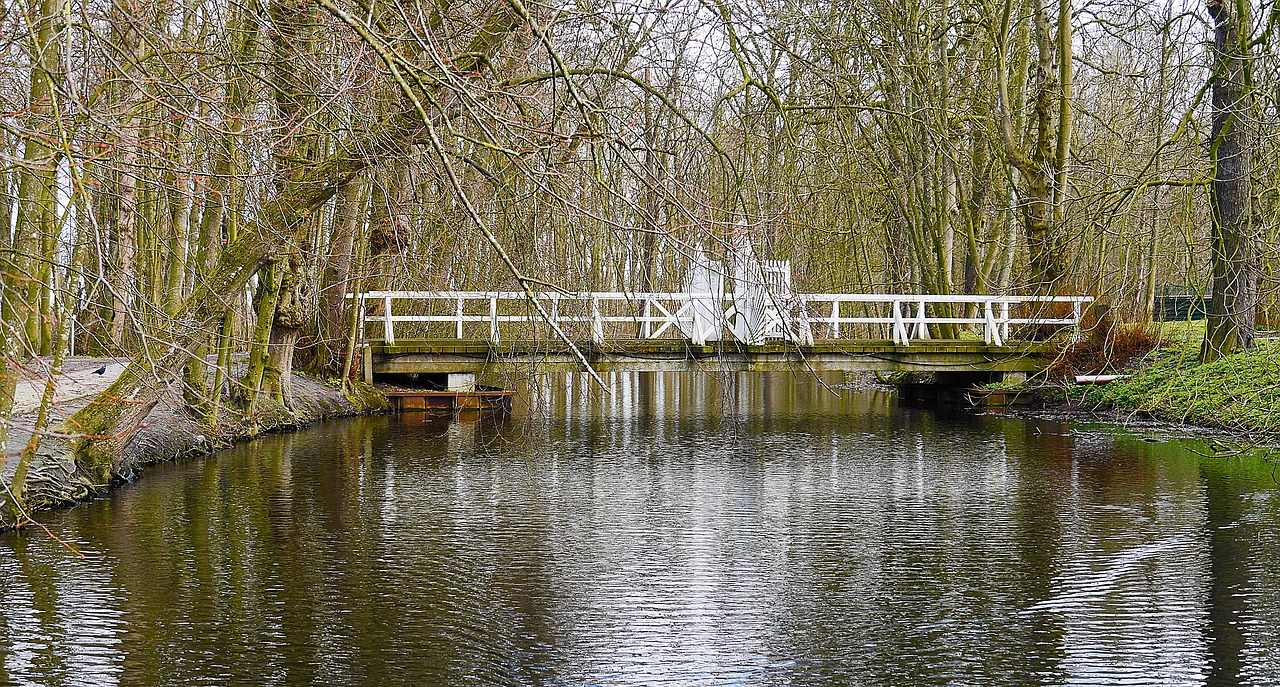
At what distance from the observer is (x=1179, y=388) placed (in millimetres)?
14359

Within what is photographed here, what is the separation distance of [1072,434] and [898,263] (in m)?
10.6

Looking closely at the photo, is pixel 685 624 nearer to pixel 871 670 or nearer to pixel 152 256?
pixel 871 670

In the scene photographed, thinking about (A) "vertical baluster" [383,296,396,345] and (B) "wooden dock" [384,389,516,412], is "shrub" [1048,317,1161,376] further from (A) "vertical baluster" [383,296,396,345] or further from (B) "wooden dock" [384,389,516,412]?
(A) "vertical baluster" [383,296,396,345]

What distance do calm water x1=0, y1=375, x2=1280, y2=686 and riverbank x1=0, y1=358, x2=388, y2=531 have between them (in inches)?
12.0

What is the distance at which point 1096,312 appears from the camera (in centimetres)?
1648

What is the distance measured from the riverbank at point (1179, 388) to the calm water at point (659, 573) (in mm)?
711

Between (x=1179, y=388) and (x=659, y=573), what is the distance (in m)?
9.72

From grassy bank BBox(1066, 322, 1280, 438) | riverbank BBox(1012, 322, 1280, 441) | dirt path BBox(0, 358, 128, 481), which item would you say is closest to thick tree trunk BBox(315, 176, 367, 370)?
dirt path BBox(0, 358, 128, 481)

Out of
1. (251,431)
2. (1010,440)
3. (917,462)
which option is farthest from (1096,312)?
(251,431)

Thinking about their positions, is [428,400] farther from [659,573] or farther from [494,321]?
[659,573]

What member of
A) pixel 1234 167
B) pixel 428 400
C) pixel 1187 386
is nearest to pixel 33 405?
pixel 428 400

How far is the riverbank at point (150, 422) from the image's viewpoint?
8398 mm

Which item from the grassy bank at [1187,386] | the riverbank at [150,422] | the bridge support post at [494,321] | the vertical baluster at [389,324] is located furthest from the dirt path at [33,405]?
the grassy bank at [1187,386]

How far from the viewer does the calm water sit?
17.8 ft
